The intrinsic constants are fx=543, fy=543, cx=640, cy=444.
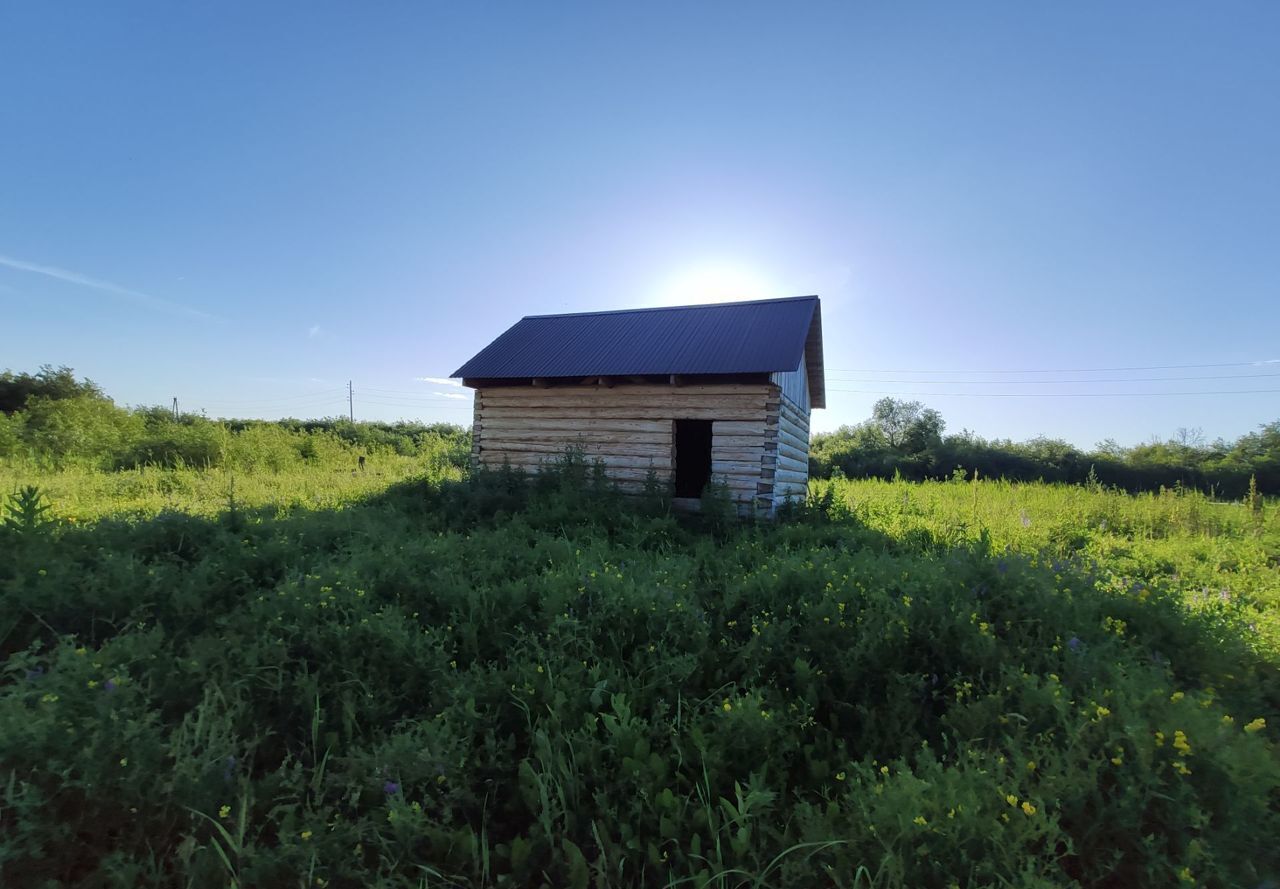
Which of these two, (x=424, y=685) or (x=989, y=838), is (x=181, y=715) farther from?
(x=989, y=838)

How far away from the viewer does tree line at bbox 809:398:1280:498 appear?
107ft

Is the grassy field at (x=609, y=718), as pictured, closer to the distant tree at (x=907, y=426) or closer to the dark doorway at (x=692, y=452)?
the dark doorway at (x=692, y=452)

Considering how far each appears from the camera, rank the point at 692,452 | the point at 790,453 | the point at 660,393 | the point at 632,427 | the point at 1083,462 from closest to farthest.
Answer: the point at 660,393 < the point at 632,427 < the point at 790,453 < the point at 692,452 < the point at 1083,462

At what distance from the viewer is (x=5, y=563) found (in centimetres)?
463

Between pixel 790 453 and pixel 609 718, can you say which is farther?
pixel 790 453

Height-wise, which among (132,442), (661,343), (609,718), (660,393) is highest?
(661,343)

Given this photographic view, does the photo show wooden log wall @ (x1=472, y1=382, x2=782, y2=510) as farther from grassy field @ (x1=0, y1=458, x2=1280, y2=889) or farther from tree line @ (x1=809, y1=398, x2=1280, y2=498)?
tree line @ (x1=809, y1=398, x2=1280, y2=498)

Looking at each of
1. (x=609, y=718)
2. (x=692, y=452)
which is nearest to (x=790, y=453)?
(x=692, y=452)

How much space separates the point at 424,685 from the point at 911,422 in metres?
61.1

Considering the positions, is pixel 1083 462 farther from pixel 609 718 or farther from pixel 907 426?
pixel 609 718

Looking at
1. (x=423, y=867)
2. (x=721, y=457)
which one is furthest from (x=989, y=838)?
(x=721, y=457)

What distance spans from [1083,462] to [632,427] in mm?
38702

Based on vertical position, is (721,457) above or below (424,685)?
above

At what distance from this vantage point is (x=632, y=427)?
1098 centimetres
